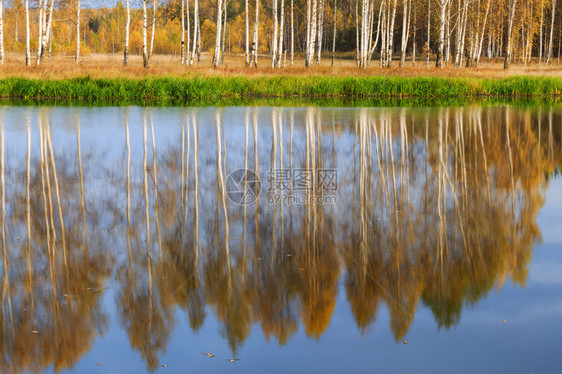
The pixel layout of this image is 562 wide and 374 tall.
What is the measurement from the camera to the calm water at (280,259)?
4598 mm

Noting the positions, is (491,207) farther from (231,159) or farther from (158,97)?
(158,97)

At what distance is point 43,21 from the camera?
34250 mm

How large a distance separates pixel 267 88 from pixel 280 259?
2418 cm

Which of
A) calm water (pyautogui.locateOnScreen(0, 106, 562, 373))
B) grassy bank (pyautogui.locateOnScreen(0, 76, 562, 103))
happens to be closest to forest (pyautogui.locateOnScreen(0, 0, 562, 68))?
grassy bank (pyautogui.locateOnScreen(0, 76, 562, 103))

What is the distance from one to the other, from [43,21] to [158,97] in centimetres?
1020

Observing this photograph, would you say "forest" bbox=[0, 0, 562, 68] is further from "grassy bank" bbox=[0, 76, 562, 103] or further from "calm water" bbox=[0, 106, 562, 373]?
"calm water" bbox=[0, 106, 562, 373]

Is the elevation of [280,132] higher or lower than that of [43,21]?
lower

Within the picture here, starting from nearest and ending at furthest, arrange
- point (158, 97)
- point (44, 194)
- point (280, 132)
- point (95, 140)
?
point (44, 194), point (95, 140), point (280, 132), point (158, 97)

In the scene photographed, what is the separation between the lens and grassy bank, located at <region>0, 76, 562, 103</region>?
1078 inches

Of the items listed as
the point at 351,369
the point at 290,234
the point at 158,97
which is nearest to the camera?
the point at 351,369

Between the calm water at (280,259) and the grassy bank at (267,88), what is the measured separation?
15072mm

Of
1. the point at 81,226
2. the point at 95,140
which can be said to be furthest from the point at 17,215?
the point at 95,140

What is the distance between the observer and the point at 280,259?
21.0ft

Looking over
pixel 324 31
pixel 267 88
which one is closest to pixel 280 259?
pixel 267 88
